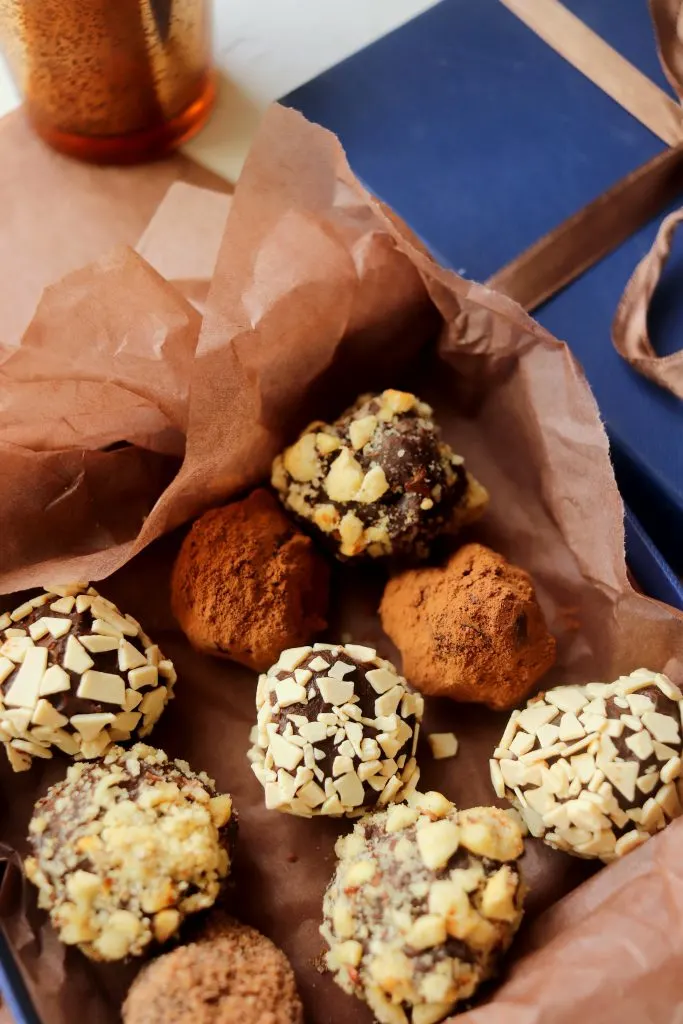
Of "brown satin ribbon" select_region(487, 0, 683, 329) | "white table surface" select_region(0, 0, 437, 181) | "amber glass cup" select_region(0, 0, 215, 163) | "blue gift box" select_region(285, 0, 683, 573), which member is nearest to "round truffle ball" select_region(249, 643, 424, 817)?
"blue gift box" select_region(285, 0, 683, 573)

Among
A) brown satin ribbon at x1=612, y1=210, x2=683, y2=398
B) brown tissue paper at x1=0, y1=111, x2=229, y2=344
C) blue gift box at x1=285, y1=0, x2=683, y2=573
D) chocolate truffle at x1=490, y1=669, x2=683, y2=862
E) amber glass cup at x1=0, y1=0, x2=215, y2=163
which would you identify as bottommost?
chocolate truffle at x1=490, y1=669, x2=683, y2=862

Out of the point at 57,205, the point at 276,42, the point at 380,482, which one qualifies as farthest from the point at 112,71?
the point at 380,482

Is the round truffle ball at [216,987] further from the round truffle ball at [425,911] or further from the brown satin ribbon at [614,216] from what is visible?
the brown satin ribbon at [614,216]

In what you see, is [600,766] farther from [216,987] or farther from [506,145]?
[506,145]

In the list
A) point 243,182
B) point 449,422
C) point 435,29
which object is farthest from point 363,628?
point 435,29

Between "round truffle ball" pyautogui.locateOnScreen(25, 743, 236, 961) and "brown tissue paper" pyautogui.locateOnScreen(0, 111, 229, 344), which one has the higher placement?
"brown tissue paper" pyautogui.locateOnScreen(0, 111, 229, 344)

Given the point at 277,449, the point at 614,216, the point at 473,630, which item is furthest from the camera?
the point at 614,216

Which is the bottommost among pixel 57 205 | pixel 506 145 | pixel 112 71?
pixel 506 145

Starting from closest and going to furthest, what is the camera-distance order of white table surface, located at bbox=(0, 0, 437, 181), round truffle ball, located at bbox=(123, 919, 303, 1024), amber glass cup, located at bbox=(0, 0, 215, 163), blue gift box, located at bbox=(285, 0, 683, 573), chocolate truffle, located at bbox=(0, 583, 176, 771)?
round truffle ball, located at bbox=(123, 919, 303, 1024)
chocolate truffle, located at bbox=(0, 583, 176, 771)
amber glass cup, located at bbox=(0, 0, 215, 163)
blue gift box, located at bbox=(285, 0, 683, 573)
white table surface, located at bbox=(0, 0, 437, 181)

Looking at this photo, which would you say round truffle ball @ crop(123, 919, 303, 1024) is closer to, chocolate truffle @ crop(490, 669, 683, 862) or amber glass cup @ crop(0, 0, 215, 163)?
chocolate truffle @ crop(490, 669, 683, 862)
